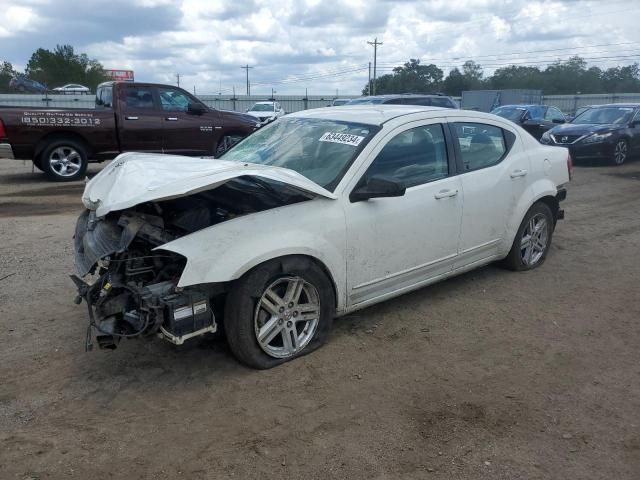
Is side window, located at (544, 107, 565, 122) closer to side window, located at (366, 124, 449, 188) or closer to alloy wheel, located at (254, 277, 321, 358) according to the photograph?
side window, located at (366, 124, 449, 188)

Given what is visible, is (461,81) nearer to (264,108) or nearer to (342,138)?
(264,108)

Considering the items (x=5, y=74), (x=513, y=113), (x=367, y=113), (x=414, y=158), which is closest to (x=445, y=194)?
(x=414, y=158)

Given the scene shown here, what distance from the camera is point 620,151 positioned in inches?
559

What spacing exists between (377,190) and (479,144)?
5.44 ft

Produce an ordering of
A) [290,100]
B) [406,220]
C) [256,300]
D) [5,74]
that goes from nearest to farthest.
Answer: [256,300] < [406,220] < [290,100] < [5,74]

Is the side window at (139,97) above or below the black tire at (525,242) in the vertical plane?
above

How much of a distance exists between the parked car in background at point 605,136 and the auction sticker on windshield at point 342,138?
1148 cm

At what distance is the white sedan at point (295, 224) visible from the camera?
135 inches

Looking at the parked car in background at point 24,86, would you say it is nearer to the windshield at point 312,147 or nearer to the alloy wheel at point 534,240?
the windshield at point 312,147

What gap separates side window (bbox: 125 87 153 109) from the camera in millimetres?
11656

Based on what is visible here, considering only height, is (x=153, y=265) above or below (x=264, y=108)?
below

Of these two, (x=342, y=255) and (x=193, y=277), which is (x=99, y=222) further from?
(x=342, y=255)

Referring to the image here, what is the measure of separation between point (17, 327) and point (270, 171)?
2.47 meters

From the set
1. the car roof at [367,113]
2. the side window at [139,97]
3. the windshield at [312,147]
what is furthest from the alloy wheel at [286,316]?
the side window at [139,97]
